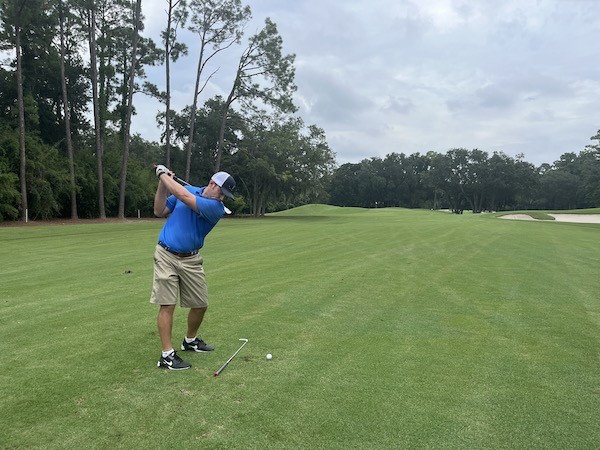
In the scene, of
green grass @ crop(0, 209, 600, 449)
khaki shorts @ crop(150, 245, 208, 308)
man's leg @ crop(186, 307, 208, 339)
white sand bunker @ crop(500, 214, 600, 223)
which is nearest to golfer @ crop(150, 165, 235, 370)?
khaki shorts @ crop(150, 245, 208, 308)

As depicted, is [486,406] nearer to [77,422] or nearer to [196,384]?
[196,384]

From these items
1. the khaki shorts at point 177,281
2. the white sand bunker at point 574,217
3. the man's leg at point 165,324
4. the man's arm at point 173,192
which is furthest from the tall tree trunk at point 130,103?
the white sand bunker at point 574,217

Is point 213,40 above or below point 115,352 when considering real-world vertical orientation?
above

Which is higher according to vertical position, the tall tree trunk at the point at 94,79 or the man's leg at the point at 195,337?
the tall tree trunk at the point at 94,79

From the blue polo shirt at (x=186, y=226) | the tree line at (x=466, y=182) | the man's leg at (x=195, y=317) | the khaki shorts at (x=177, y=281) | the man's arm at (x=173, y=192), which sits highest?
the tree line at (x=466, y=182)

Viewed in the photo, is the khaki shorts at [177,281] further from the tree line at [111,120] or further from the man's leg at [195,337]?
the tree line at [111,120]

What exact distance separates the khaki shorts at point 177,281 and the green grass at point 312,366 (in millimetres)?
675

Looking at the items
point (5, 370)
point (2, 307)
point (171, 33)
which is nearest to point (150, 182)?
point (171, 33)

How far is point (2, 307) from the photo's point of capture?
670 centimetres

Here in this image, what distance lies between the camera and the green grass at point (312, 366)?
3301mm

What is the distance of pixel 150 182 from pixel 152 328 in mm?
40910

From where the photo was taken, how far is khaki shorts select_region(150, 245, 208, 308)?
14.9ft

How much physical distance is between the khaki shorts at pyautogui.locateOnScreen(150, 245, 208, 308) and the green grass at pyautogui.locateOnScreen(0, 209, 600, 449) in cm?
68

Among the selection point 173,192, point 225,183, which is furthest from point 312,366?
point 173,192
